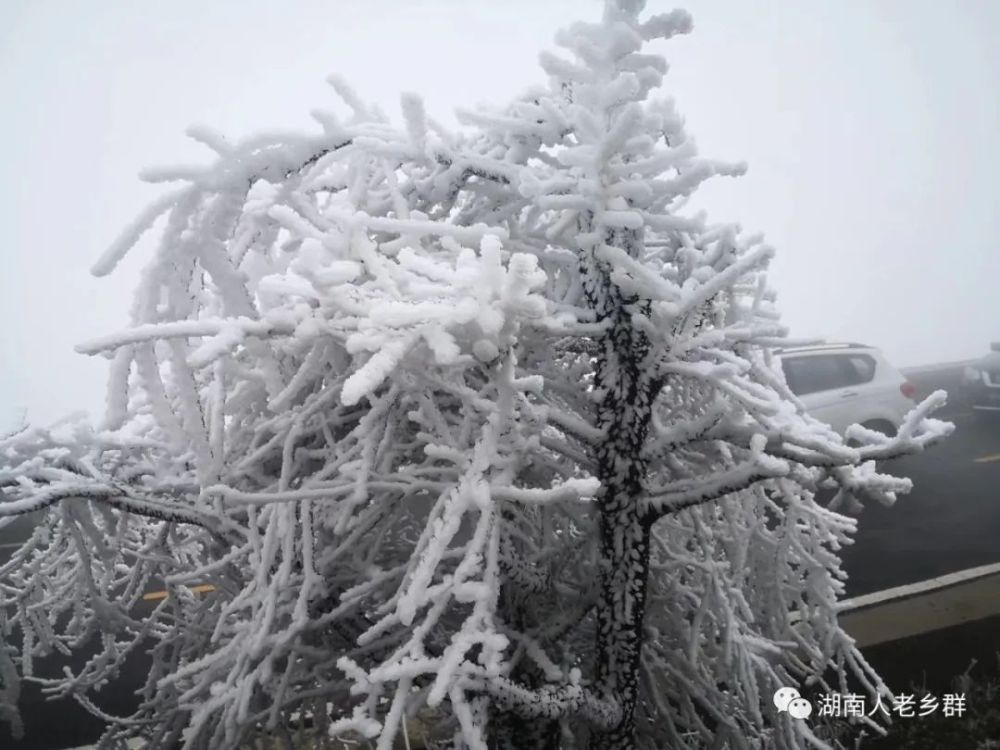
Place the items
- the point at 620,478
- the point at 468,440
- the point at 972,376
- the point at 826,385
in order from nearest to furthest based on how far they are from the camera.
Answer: the point at 468,440 → the point at 620,478 → the point at 826,385 → the point at 972,376

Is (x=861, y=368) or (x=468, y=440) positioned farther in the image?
(x=861, y=368)

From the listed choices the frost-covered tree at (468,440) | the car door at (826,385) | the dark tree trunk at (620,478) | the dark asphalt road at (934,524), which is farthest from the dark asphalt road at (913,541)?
the dark tree trunk at (620,478)

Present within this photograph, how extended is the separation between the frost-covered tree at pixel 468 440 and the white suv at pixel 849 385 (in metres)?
6.36

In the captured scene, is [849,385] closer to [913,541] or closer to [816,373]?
[816,373]

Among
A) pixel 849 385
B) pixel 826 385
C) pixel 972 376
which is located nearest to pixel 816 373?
pixel 826 385

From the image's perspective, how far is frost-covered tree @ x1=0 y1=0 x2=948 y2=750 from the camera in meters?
1.57

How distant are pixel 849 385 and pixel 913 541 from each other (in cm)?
217

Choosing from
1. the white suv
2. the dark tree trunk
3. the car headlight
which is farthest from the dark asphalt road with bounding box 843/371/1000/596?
the dark tree trunk

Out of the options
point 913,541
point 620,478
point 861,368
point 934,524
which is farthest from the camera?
point 861,368

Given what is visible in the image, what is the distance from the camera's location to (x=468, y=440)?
1.96m

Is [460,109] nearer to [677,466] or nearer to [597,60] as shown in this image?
[597,60]

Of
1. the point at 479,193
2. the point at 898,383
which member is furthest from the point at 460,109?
the point at 898,383

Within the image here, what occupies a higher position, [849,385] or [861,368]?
[861,368]

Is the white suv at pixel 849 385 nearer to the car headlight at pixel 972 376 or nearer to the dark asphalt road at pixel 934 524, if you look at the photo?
the dark asphalt road at pixel 934 524
